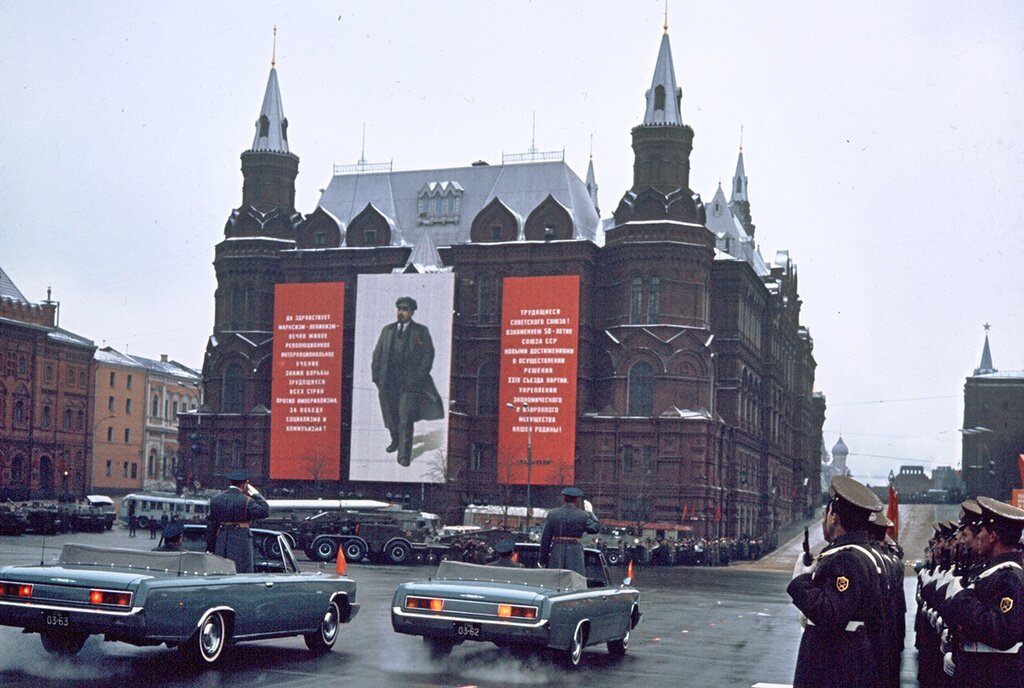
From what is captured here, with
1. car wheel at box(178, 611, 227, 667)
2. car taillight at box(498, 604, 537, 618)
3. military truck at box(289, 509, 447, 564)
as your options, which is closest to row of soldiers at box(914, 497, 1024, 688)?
car taillight at box(498, 604, 537, 618)

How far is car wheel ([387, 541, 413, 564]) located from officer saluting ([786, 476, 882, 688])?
41.4 m

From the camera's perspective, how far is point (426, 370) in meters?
76.1

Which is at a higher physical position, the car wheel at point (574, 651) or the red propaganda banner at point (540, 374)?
the red propaganda banner at point (540, 374)

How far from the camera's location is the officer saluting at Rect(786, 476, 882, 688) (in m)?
7.11

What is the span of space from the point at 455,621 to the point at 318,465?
214ft

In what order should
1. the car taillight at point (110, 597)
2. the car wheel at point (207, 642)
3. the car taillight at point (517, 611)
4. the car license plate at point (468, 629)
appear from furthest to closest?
the car license plate at point (468, 629) → the car taillight at point (517, 611) → the car wheel at point (207, 642) → the car taillight at point (110, 597)

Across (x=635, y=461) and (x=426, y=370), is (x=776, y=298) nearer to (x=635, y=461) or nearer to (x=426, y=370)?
(x=635, y=461)

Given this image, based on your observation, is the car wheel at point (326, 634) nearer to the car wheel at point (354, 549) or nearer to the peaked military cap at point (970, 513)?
the peaked military cap at point (970, 513)

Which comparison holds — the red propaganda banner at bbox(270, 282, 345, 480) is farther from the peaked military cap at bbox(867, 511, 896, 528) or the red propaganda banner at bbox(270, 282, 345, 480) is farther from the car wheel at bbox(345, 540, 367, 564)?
the peaked military cap at bbox(867, 511, 896, 528)

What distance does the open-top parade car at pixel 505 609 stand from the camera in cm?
1466

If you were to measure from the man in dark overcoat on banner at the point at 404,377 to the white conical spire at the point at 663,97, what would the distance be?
17.7 meters

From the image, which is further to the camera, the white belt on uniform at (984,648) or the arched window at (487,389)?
the arched window at (487,389)

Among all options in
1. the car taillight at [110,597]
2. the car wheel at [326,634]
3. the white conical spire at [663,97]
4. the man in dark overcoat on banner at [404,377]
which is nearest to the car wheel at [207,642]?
the car taillight at [110,597]

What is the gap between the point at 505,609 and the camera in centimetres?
1470
